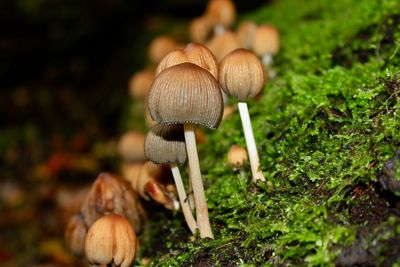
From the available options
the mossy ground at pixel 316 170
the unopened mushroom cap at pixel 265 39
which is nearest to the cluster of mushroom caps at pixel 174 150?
the mossy ground at pixel 316 170

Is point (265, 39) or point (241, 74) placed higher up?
point (265, 39)

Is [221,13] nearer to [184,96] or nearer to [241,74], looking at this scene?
→ [241,74]

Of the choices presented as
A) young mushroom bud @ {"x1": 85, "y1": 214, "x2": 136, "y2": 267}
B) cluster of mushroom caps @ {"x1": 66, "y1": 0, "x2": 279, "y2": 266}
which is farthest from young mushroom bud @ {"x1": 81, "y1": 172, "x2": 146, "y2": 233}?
young mushroom bud @ {"x1": 85, "y1": 214, "x2": 136, "y2": 267}

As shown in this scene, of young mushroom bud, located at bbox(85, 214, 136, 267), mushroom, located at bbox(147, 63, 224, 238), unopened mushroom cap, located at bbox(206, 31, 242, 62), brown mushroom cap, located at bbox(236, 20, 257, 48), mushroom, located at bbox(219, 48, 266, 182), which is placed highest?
brown mushroom cap, located at bbox(236, 20, 257, 48)

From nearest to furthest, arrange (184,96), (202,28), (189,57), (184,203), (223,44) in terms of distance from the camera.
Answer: (184,96) → (189,57) → (184,203) → (223,44) → (202,28)

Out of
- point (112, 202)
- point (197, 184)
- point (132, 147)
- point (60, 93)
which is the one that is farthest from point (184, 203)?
point (60, 93)

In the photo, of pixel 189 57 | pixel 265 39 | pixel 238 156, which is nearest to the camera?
pixel 189 57

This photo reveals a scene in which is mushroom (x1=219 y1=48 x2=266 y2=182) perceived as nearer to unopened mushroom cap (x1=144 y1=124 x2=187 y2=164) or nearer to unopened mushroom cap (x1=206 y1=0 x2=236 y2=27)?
unopened mushroom cap (x1=144 y1=124 x2=187 y2=164)

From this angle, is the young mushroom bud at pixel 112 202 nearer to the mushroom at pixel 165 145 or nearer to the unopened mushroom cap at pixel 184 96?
the mushroom at pixel 165 145
